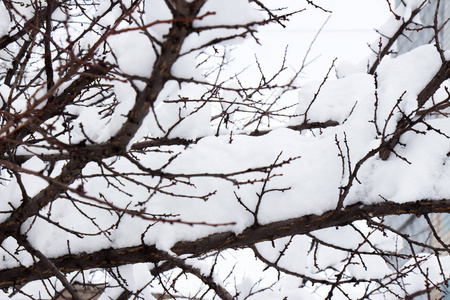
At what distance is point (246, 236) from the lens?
2.48m

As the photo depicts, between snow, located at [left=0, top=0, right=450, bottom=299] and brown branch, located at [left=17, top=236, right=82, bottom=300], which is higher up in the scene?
snow, located at [left=0, top=0, right=450, bottom=299]

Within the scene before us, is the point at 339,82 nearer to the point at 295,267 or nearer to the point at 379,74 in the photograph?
the point at 379,74

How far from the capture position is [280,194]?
99.9 inches

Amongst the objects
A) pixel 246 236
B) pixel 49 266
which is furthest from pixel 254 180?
pixel 49 266

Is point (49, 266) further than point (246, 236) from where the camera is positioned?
No

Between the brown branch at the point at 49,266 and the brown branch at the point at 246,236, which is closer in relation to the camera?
the brown branch at the point at 49,266

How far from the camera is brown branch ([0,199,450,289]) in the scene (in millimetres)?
2381

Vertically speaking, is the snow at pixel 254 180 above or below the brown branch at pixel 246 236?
above

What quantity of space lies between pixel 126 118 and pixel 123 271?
4.31ft

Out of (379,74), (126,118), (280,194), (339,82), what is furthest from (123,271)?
(339,82)

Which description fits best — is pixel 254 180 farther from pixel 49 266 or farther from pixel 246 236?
pixel 49 266

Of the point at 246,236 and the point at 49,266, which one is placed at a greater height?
the point at 246,236

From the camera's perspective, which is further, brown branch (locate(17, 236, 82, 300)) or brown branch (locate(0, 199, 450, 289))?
brown branch (locate(0, 199, 450, 289))

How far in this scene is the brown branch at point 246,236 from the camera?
2381 millimetres
